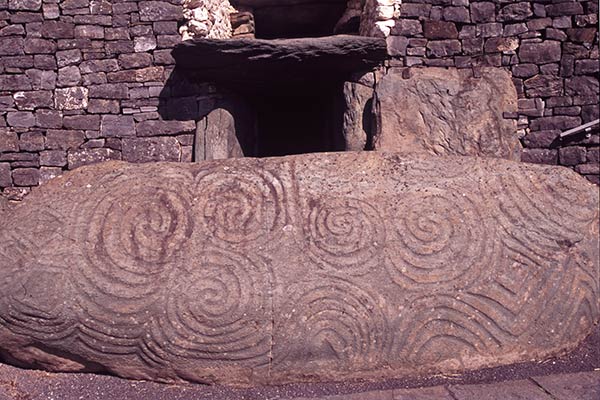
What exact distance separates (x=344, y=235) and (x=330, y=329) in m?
0.40

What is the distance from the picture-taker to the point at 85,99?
5219mm

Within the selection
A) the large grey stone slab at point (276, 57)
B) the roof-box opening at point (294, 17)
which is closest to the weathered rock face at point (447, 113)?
the large grey stone slab at point (276, 57)

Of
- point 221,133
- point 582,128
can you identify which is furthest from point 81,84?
point 582,128

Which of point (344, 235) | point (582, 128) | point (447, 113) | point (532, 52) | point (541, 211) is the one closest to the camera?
point (344, 235)

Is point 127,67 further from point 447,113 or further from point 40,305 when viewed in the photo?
point 40,305

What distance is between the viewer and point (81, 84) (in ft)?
17.1

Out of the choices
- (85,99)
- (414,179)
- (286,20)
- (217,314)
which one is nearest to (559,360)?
(414,179)

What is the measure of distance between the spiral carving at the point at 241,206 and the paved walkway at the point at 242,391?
627 millimetres

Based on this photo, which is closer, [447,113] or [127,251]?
[127,251]

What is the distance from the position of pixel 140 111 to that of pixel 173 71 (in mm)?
503

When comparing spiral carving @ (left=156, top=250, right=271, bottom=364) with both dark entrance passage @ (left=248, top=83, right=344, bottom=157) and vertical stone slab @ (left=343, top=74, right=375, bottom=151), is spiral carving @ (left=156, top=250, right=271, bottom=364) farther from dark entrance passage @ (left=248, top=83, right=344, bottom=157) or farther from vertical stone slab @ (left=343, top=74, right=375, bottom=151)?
dark entrance passage @ (left=248, top=83, right=344, bottom=157)

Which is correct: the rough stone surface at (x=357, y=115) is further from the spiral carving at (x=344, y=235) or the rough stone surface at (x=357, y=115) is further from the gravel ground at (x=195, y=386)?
the gravel ground at (x=195, y=386)

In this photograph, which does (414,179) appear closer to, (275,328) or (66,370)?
(275,328)

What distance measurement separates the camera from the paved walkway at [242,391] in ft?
6.81
